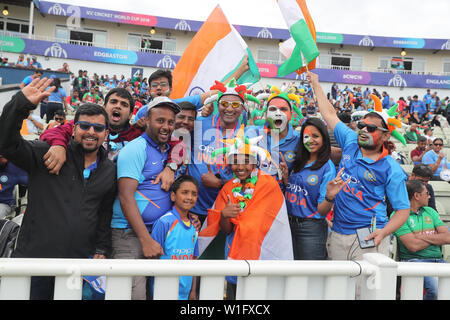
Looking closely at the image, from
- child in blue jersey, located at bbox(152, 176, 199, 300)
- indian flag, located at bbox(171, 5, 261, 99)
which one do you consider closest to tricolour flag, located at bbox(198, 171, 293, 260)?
child in blue jersey, located at bbox(152, 176, 199, 300)

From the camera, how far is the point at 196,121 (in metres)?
3.72

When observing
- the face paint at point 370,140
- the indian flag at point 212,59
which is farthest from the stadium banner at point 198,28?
the face paint at point 370,140

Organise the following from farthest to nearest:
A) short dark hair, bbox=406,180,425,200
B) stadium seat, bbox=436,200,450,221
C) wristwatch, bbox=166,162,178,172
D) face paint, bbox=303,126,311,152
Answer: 1. stadium seat, bbox=436,200,450,221
2. short dark hair, bbox=406,180,425,200
3. face paint, bbox=303,126,311,152
4. wristwatch, bbox=166,162,178,172

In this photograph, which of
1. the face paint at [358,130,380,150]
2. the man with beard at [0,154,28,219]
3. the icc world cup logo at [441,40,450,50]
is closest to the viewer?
the face paint at [358,130,380,150]

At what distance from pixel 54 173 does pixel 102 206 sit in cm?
42

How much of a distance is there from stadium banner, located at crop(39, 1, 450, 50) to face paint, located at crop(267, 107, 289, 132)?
2932 centimetres

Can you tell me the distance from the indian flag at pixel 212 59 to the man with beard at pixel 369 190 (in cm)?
212

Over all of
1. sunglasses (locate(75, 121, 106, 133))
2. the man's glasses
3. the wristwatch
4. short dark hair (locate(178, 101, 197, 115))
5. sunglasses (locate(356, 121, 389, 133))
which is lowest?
the wristwatch

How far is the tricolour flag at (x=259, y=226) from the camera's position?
9.37ft

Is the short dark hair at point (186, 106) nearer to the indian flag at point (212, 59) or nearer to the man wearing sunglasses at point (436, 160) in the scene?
the indian flag at point (212, 59)

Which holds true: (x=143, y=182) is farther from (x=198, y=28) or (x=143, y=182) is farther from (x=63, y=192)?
(x=198, y=28)

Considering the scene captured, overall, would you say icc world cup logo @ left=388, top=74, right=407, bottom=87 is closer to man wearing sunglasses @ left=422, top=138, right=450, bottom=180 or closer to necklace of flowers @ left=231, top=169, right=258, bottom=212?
man wearing sunglasses @ left=422, top=138, right=450, bottom=180

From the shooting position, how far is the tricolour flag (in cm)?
286

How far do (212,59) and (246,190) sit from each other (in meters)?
2.72
